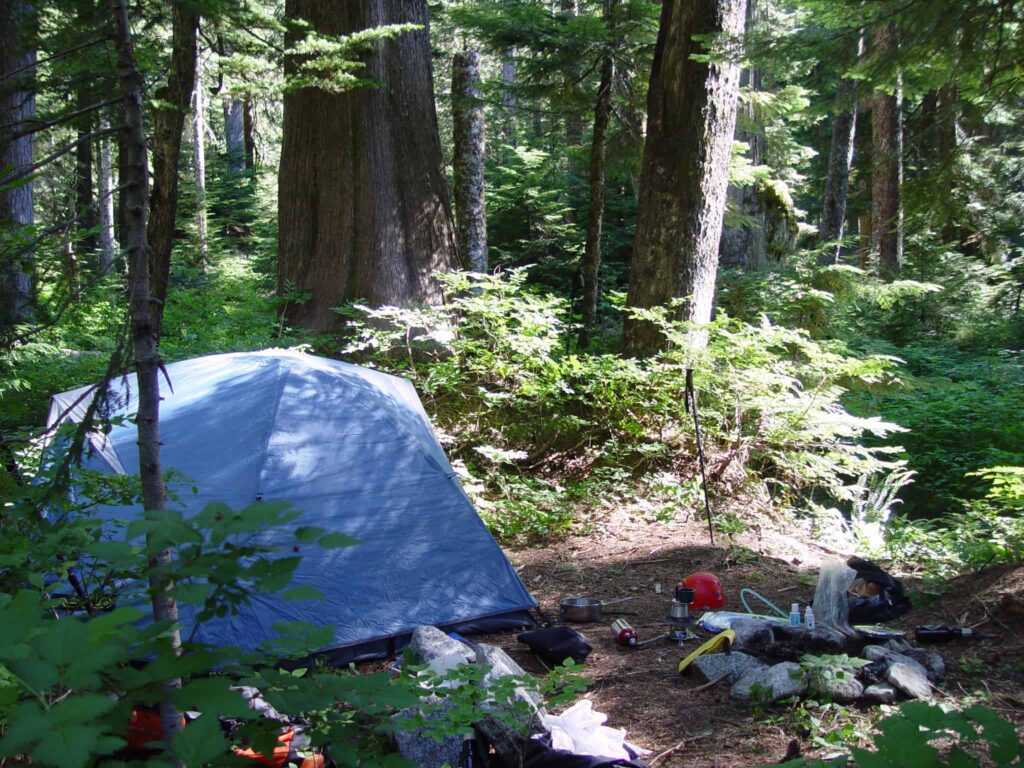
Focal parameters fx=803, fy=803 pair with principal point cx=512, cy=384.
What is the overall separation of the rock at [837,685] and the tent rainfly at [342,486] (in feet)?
5.64

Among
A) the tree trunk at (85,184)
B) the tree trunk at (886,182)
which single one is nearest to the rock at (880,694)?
the tree trunk at (85,184)

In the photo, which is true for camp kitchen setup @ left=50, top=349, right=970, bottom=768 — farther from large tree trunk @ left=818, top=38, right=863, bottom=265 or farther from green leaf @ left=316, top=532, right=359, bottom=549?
large tree trunk @ left=818, top=38, right=863, bottom=265

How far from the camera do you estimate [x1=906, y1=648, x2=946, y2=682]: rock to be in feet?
11.5

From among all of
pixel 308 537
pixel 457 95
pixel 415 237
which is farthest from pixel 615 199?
pixel 308 537

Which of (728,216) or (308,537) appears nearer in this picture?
(308,537)

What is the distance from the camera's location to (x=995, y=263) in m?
14.5

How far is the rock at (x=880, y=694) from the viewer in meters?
3.29

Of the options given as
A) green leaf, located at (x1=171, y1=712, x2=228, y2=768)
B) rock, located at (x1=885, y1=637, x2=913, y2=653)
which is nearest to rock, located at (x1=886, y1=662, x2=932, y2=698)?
rock, located at (x1=885, y1=637, x2=913, y2=653)

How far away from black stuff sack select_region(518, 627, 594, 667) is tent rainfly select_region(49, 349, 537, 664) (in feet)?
1.30

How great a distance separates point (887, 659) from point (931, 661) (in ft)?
0.70

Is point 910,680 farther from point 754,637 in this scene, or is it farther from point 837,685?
point 754,637

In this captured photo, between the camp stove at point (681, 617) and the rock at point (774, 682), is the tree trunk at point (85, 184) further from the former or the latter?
the camp stove at point (681, 617)

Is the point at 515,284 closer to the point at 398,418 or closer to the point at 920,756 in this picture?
the point at 398,418

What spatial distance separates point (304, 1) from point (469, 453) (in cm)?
492
